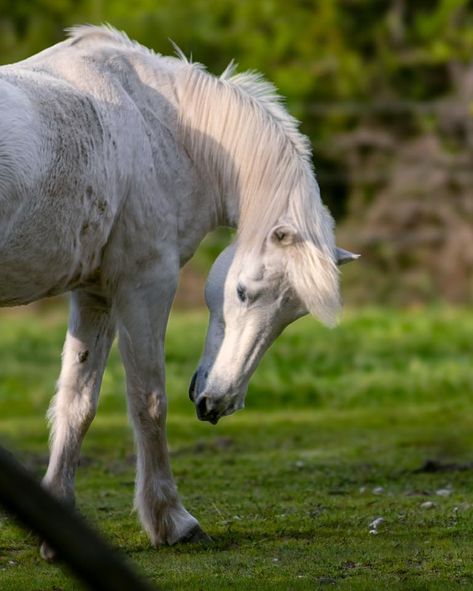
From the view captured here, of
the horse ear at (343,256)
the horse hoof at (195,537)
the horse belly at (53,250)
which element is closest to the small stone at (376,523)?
the horse hoof at (195,537)

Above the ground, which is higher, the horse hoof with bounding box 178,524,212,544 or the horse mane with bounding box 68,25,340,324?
the horse mane with bounding box 68,25,340,324

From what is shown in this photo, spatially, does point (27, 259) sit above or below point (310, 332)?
above

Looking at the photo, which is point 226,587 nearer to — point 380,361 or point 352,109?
point 380,361

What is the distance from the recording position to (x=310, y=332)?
15250 mm

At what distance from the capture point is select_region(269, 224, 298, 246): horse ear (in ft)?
18.8

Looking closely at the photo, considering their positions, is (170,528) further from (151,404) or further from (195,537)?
(151,404)

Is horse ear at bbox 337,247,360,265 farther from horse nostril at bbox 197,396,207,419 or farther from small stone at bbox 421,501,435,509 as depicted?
small stone at bbox 421,501,435,509

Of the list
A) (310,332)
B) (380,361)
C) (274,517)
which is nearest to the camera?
(274,517)

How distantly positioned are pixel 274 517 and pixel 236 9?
71.3ft

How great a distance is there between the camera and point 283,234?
18.9 feet

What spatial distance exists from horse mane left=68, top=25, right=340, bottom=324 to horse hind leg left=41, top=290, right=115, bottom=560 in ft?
2.64

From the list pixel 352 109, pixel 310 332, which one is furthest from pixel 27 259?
pixel 352 109

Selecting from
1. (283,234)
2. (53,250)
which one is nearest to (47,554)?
(53,250)

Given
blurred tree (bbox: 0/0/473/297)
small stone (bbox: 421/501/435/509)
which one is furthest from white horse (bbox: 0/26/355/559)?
blurred tree (bbox: 0/0/473/297)
